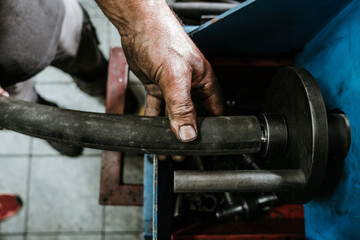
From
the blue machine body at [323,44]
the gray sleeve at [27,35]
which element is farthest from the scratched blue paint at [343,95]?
the gray sleeve at [27,35]

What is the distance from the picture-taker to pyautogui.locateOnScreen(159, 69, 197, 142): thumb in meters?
0.40

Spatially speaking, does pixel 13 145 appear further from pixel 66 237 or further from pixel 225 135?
pixel 225 135

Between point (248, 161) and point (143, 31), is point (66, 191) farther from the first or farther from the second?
point (143, 31)

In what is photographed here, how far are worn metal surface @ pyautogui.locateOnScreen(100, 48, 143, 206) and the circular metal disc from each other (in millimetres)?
513

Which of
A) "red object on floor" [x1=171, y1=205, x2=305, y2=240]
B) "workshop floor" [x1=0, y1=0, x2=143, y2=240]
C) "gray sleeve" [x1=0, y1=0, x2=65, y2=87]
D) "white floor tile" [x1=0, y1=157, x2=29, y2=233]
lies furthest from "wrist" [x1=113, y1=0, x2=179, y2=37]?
"white floor tile" [x1=0, y1=157, x2=29, y2=233]

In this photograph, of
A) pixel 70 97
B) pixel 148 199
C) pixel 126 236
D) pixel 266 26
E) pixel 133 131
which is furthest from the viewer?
pixel 70 97

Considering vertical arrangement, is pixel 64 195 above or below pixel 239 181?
below

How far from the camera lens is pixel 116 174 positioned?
2.73 feet

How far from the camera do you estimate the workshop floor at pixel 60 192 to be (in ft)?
4.60

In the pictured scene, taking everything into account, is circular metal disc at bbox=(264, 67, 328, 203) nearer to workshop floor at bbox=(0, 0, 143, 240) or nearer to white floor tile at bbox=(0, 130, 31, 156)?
workshop floor at bbox=(0, 0, 143, 240)

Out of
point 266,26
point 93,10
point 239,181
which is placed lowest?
point 93,10

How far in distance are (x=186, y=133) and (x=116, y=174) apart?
0.53 m

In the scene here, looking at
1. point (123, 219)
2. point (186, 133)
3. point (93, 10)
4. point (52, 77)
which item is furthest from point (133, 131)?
point (93, 10)

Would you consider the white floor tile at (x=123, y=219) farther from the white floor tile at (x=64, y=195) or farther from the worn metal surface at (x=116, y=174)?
the worn metal surface at (x=116, y=174)
